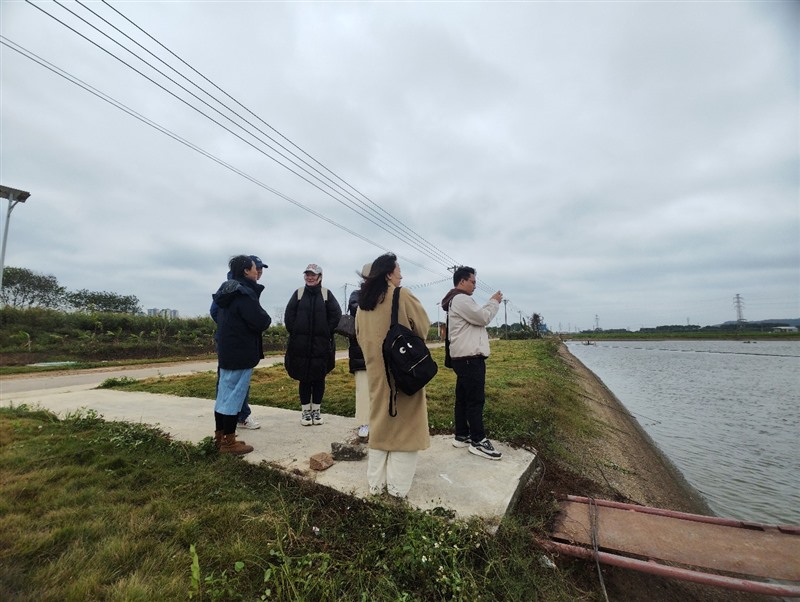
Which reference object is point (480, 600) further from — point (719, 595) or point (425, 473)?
point (719, 595)

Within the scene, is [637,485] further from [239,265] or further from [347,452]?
[239,265]

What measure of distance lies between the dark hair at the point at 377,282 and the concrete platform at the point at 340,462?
1.36 metres

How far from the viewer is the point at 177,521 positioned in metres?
2.24

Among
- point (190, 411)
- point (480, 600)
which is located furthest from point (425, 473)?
point (190, 411)

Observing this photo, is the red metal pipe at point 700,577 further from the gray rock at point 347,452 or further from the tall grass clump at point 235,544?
the gray rock at point 347,452

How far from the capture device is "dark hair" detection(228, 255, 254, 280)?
11.8 ft

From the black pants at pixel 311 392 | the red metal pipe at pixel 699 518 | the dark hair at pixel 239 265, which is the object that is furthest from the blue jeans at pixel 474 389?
the dark hair at pixel 239 265

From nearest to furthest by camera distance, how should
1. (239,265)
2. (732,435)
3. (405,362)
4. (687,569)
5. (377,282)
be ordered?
(687,569) → (405,362) → (377,282) → (239,265) → (732,435)

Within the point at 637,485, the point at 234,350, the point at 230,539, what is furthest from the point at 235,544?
the point at 637,485

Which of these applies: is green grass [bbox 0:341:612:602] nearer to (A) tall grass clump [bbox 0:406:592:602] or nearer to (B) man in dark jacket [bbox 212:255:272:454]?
(A) tall grass clump [bbox 0:406:592:602]

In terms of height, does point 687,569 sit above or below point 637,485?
above

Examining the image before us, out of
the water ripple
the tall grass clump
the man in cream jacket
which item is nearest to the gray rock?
the tall grass clump

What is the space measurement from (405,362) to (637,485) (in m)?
4.44

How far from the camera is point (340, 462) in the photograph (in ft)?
10.4
